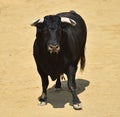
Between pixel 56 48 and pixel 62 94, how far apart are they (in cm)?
163

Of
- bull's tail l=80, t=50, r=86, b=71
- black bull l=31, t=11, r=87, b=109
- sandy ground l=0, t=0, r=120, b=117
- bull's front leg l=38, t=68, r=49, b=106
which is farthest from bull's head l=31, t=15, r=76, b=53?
bull's tail l=80, t=50, r=86, b=71

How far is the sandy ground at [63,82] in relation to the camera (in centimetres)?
892

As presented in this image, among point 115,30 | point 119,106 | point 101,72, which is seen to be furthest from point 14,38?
point 119,106

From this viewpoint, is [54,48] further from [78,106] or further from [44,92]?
[44,92]

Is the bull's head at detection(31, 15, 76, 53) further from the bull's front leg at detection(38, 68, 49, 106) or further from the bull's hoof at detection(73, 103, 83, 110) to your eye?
the bull's hoof at detection(73, 103, 83, 110)

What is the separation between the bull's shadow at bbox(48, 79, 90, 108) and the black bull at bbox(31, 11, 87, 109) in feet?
0.73

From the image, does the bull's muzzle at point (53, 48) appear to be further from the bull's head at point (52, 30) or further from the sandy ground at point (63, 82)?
the sandy ground at point (63, 82)

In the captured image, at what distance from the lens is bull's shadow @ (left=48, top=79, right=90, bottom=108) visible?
9.23 meters

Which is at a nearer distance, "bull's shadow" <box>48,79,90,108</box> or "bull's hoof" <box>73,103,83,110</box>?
"bull's hoof" <box>73,103,83,110</box>

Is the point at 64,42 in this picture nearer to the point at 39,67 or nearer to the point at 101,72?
the point at 39,67

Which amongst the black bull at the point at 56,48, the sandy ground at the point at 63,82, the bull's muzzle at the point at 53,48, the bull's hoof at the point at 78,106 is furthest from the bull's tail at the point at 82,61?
the bull's muzzle at the point at 53,48

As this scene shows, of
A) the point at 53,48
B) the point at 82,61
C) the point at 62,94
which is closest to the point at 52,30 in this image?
the point at 53,48

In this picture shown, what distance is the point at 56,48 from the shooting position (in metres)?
8.33

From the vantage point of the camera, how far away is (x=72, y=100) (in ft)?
30.4
